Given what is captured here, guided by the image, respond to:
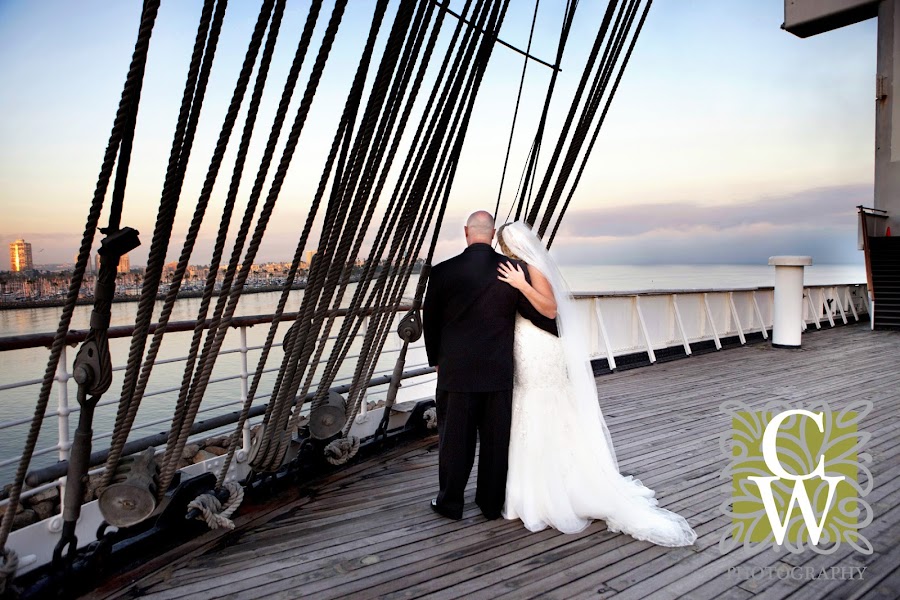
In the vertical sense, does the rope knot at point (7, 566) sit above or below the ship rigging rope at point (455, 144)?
below

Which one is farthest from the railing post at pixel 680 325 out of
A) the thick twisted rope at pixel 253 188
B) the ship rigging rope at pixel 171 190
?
the ship rigging rope at pixel 171 190

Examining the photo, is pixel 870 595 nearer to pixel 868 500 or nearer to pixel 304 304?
pixel 868 500

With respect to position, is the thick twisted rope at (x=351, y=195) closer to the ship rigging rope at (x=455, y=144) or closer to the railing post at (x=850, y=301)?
the ship rigging rope at (x=455, y=144)

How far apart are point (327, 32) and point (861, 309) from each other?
15.3 m

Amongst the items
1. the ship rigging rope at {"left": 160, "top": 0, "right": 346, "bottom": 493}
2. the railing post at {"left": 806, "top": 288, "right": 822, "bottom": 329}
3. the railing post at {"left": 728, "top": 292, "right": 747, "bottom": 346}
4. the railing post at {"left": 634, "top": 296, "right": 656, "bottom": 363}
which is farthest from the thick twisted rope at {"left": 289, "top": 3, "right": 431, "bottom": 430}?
the railing post at {"left": 806, "top": 288, "right": 822, "bottom": 329}

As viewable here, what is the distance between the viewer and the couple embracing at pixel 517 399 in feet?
8.81

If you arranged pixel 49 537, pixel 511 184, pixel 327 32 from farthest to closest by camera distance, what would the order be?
pixel 511 184, pixel 49 537, pixel 327 32

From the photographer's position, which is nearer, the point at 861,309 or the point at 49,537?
the point at 49,537

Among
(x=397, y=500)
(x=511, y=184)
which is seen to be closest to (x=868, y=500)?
(x=397, y=500)

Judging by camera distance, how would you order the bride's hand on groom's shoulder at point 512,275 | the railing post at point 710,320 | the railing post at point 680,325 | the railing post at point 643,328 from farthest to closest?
the railing post at point 710,320, the railing post at point 680,325, the railing post at point 643,328, the bride's hand on groom's shoulder at point 512,275

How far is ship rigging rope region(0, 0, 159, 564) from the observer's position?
1728 mm

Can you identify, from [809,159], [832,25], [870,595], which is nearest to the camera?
[870,595]

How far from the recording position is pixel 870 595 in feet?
6.66

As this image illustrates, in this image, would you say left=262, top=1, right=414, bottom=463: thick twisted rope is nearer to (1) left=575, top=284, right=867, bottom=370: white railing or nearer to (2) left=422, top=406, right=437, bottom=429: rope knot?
(2) left=422, top=406, right=437, bottom=429: rope knot
